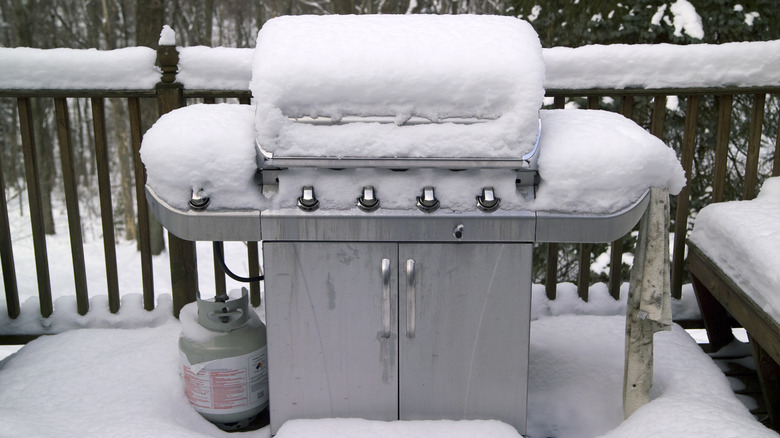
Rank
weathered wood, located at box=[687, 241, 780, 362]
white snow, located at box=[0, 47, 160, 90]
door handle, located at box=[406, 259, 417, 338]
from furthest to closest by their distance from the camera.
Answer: white snow, located at box=[0, 47, 160, 90], weathered wood, located at box=[687, 241, 780, 362], door handle, located at box=[406, 259, 417, 338]

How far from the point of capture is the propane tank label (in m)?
2.35

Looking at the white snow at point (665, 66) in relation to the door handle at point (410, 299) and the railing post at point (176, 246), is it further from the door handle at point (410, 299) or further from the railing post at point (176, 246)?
the railing post at point (176, 246)

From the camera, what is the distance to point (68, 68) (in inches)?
115

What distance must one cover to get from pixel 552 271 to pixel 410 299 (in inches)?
51.1

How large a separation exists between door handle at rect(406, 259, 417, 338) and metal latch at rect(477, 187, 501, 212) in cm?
28

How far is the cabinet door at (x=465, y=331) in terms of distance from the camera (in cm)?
212

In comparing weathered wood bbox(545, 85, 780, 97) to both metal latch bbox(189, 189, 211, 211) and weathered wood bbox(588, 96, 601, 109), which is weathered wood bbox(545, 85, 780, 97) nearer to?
weathered wood bbox(588, 96, 601, 109)

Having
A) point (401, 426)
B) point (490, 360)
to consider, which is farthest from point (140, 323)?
point (490, 360)

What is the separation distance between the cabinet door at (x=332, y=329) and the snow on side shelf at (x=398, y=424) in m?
0.08

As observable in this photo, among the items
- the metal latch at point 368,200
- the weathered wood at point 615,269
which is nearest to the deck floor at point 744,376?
the weathered wood at point 615,269

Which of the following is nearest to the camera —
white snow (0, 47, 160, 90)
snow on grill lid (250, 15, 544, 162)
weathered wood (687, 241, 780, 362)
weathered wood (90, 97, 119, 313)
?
snow on grill lid (250, 15, 544, 162)

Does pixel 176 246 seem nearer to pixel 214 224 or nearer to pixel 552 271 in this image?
pixel 214 224

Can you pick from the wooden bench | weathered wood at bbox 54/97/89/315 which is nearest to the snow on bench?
the wooden bench

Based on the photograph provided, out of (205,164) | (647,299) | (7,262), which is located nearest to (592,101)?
(647,299)
